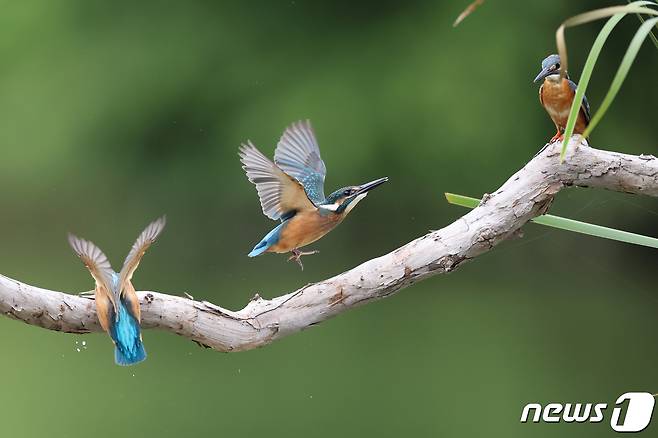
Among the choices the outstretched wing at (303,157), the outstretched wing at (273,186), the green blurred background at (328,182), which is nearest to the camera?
the outstretched wing at (273,186)

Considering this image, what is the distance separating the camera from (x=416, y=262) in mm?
1650

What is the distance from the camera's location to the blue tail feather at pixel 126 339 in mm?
1388

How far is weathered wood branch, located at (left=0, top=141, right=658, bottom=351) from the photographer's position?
1648mm

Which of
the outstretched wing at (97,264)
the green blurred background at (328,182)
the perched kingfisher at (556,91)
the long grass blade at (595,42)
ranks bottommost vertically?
the outstretched wing at (97,264)

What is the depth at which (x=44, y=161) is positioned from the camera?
7.28 metres

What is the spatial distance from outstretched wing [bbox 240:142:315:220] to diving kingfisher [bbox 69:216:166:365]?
0.84 ft

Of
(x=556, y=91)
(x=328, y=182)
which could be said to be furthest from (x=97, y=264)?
(x=328, y=182)

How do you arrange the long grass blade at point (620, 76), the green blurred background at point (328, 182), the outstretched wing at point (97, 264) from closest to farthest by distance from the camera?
the long grass blade at point (620, 76) < the outstretched wing at point (97, 264) < the green blurred background at point (328, 182)

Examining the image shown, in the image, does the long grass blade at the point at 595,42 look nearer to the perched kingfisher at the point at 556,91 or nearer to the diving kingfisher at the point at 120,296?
Result: the perched kingfisher at the point at 556,91

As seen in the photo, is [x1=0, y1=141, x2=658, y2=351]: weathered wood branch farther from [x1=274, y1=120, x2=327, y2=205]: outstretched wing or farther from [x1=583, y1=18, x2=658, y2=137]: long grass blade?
[x1=583, y1=18, x2=658, y2=137]: long grass blade

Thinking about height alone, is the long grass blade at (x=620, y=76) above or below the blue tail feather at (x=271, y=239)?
below

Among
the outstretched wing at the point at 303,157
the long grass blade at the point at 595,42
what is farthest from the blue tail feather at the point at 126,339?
the long grass blade at the point at 595,42

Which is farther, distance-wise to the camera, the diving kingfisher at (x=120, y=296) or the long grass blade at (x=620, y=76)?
the diving kingfisher at (x=120, y=296)

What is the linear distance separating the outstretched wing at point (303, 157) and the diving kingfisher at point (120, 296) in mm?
407
